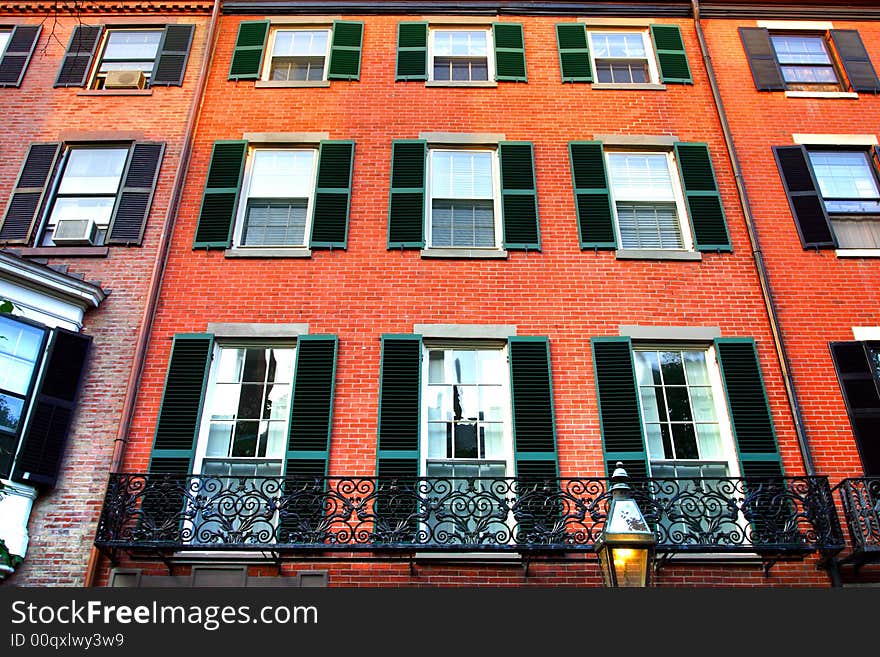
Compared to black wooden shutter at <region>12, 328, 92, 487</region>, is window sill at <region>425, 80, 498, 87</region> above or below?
above

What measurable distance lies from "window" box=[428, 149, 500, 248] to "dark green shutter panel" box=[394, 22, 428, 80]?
174 centimetres

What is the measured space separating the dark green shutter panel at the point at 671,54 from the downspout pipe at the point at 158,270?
776 centimetres

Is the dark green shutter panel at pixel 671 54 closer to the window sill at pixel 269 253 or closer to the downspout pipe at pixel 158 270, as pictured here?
the window sill at pixel 269 253

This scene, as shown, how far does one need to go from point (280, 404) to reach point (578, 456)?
382cm

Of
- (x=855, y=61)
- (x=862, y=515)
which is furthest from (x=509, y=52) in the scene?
(x=862, y=515)

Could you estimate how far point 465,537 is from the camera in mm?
8266

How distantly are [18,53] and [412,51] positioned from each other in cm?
680

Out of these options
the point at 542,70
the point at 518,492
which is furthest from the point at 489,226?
the point at 518,492

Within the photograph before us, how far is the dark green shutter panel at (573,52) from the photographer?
1284 cm

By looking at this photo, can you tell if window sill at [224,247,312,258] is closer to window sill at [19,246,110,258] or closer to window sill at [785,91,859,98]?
Result: window sill at [19,246,110,258]

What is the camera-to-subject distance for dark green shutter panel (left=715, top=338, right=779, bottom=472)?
927cm

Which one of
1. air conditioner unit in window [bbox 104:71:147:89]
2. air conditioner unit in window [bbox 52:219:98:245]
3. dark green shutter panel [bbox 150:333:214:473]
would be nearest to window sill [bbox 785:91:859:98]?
dark green shutter panel [bbox 150:333:214:473]

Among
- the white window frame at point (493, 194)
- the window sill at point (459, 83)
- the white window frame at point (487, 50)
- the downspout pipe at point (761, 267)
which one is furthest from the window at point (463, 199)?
the downspout pipe at point (761, 267)

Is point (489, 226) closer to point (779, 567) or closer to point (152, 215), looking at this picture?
point (152, 215)
